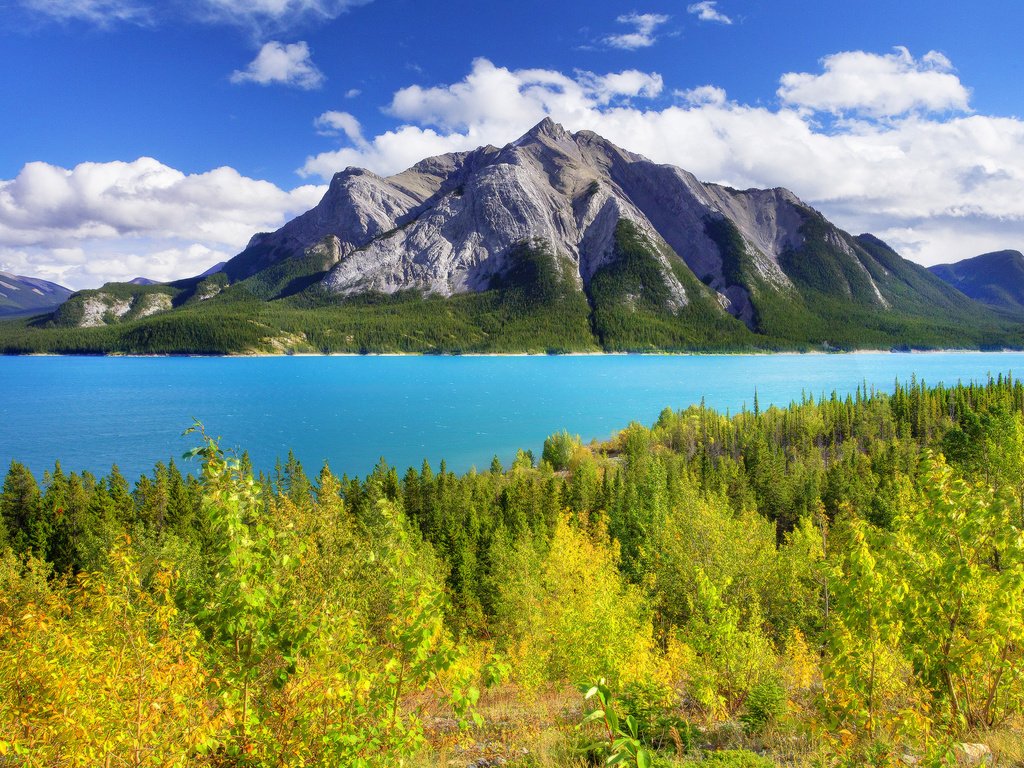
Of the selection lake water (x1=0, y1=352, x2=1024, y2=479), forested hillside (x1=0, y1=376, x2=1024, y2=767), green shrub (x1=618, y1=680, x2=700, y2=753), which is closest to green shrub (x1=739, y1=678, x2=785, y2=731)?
forested hillside (x1=0, y1=376, x2=1024, y2=767)

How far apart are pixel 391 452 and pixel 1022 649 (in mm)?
113528

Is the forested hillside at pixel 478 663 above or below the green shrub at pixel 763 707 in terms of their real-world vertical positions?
above

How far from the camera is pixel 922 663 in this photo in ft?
42.6

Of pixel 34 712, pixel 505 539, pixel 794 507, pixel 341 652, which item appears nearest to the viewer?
pixel 34 712

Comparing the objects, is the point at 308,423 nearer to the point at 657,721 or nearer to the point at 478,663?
the point at 478,663

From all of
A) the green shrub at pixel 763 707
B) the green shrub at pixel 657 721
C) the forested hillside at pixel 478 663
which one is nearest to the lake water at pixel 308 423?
the forested hillside at pixel 478 663

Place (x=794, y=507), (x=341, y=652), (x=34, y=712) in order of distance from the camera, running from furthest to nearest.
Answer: (x=794, y=507), (x=341, y=652), (x=34, y=712)

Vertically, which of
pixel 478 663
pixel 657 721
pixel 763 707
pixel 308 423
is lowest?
pixel 308 423

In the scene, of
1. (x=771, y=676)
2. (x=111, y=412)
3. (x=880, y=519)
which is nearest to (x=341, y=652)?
(x=771, y=676)

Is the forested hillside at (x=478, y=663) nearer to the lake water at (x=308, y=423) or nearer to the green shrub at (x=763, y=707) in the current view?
the green shrub at (x=763, y=707)

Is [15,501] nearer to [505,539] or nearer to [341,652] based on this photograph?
[505,539]

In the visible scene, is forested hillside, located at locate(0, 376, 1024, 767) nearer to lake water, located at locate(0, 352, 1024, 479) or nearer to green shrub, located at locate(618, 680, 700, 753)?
green shrub, located at locate(618, 680, 700, 753)

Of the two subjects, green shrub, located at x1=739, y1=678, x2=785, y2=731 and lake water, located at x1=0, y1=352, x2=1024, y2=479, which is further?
lake water, located at x1=0, y1=352, x2=1024, y2=479

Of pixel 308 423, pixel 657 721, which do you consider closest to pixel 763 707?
pixel 657 721
